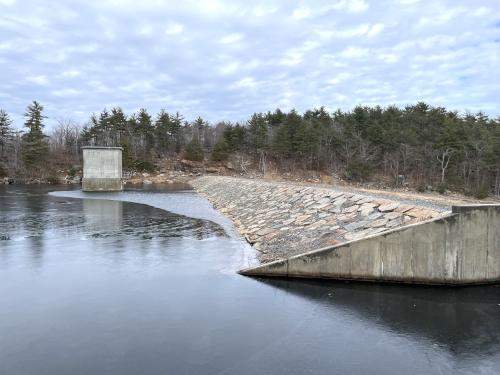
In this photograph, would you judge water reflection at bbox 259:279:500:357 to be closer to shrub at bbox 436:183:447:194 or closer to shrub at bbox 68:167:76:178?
shrub at bbox 436:183:447:194

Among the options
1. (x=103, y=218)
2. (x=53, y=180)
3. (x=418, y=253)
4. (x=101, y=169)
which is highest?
(x=101, y=169)

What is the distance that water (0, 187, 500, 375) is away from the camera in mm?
6805

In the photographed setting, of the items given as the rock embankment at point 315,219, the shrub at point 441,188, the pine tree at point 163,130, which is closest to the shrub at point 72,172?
the pine tree at point 163,130

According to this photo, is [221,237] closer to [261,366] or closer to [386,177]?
[261,366]

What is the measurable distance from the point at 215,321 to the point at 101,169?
153 ft

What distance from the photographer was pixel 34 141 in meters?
72.9

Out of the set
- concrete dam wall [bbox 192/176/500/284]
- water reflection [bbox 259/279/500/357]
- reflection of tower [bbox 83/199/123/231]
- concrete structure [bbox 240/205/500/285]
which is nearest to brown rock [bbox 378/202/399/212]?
concrete dam wall [bbox 192/176/500/284]

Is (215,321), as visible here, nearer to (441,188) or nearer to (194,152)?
(441,188)

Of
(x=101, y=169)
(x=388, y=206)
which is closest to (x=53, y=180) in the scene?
(x=101, y=169)

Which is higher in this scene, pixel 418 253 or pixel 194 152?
pixel 194 152

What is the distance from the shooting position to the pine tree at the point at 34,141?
7224cm

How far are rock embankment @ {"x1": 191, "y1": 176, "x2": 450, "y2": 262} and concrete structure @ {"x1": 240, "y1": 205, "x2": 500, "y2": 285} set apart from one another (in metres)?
0.92

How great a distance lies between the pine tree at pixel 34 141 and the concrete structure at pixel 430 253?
7236 cm

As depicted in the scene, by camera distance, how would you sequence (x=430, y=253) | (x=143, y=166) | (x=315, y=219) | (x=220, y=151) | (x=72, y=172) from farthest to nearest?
(x=220, y=151) → (x=143, y=166) → (x=72, y=172) → (x=315, y=219) → (x=430, y=253)
